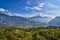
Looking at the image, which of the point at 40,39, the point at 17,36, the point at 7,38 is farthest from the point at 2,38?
the point at 40,39

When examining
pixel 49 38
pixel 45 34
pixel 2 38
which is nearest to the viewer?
pixel 2 38

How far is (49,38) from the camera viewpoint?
27.6 metres

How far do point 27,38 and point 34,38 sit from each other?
3708 millimetres

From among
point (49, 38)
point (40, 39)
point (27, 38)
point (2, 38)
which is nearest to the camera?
point (2, 38)

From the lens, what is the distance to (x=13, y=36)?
19.5 metres

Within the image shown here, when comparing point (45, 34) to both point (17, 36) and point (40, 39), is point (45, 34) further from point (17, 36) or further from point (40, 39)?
point (17, 36)

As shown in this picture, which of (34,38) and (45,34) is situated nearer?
(34,38)

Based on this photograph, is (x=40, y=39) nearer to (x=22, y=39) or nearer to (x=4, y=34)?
(x=22, y=39)

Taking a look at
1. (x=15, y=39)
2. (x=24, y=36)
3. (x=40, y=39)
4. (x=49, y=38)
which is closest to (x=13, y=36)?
(x=15, y=39)

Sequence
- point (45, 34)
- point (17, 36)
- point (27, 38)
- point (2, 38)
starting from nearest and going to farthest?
point (2, 38), point (17, 36), point (27, 38), point (45, 34)

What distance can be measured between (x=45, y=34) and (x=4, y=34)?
1075cm

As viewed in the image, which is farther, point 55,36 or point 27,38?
point 55,36

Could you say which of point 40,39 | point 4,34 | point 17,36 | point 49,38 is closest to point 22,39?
point 17,36

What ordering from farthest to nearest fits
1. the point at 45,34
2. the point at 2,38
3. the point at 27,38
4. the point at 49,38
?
the point at 45,34, the point at 49,38, the point at 27,38, the point at 2,38
